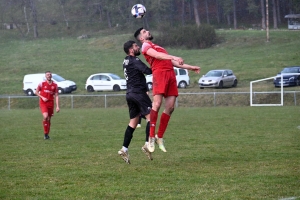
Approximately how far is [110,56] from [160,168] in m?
53.5

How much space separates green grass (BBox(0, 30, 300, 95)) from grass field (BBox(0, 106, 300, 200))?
94.3 feet

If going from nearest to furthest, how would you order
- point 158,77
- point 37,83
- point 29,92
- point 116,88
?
point 158,77 < point 116,88 < point 37,83 < point 29,92

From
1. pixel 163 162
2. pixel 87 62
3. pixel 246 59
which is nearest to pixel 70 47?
pixel 87 62

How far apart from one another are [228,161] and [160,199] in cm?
325

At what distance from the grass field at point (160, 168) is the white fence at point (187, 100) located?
19566mm

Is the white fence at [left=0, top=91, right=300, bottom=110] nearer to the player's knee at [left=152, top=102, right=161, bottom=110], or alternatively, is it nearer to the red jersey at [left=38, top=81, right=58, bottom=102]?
the red jersey at [left=38, top=81, right=58, bottom=102]

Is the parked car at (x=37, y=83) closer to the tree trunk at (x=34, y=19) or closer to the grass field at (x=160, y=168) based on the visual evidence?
the grass field at (x=160, y=168)

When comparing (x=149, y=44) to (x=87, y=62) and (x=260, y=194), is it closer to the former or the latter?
(x=260, y=194)

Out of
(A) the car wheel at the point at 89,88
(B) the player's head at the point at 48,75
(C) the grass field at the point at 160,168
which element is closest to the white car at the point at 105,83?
(A) the car wheel at the point at 89,88

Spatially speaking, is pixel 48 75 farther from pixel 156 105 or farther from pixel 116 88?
pixel 116 88

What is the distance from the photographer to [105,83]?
41.3m

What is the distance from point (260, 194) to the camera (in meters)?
6.62

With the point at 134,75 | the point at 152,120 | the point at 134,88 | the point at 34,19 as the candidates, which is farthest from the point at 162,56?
the point at 34,19

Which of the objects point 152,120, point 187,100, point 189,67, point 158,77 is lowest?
point 187,100
